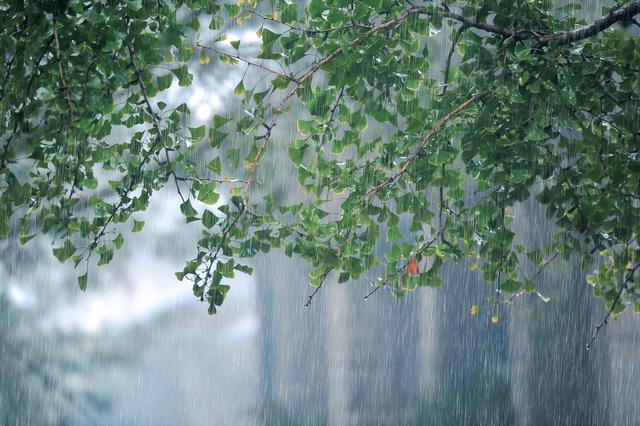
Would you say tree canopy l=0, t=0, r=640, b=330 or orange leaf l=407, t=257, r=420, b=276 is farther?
orange leaf l=407, t=257, r=420, b=276

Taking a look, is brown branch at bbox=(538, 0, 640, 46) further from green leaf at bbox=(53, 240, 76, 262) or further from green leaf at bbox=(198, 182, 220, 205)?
green leaf at bbox=(53, 240, 76, 262)

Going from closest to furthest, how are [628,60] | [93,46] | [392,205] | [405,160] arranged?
[93,46] < [628,60] < [405,160] < [392,205]

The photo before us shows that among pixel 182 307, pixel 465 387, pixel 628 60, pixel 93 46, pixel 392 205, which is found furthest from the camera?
pixel 182 307

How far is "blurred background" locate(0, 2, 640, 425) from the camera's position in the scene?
3.48 metres

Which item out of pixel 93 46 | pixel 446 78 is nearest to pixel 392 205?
pixel 446 78

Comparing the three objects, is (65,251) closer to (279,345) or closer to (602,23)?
(602,23)

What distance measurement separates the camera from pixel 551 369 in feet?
11.4

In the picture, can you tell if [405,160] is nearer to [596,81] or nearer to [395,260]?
[395,260]

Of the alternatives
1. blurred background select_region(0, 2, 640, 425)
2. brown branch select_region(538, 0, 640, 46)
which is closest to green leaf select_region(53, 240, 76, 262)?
brown branch select_region(538, 0, 640, 46)

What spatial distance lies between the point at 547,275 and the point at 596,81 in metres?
2.27

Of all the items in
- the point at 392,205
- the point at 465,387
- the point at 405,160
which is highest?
the point at 392,205

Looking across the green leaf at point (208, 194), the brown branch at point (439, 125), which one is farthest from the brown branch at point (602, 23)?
the green leaf at point (208, 194)

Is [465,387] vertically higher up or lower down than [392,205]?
lower down

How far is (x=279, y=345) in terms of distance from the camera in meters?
4.74
